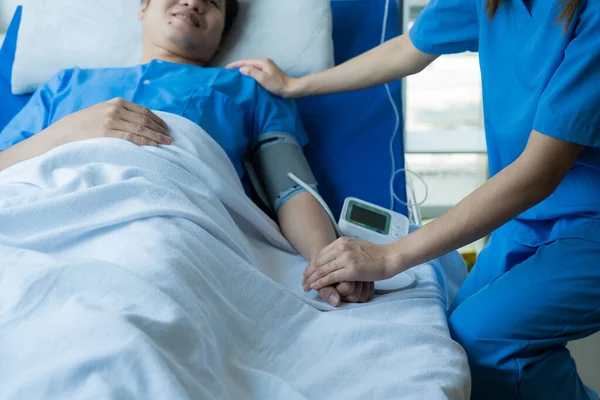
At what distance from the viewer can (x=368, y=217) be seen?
1654 mm

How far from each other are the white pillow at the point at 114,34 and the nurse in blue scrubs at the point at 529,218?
0.59 meters

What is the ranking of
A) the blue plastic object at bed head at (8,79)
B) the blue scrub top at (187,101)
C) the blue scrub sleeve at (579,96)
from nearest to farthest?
the blue scrub sleeve at (579,96), the blue scrub top at (187,101), the blue plastic object at bed head at (8,79)

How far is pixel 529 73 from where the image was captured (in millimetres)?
1287

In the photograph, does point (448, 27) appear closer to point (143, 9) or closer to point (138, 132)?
point (138, 132)

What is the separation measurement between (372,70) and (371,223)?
366 mm

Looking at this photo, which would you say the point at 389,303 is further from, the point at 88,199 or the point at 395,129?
the point at 395,129

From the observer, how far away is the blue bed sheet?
76.2 inches

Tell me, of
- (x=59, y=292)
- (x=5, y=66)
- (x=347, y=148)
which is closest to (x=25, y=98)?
(x=5, y=66)

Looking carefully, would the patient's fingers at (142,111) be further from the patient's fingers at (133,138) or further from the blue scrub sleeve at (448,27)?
the blue scrub sleeve at (448,27)

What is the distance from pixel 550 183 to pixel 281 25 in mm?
1055

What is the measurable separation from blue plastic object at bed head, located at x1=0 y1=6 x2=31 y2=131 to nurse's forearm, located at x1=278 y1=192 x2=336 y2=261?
95 centimetres

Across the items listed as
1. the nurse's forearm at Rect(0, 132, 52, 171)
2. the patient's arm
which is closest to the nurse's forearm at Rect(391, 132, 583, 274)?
the patient's arm

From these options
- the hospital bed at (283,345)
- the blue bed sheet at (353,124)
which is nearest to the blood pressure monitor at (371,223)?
the hospital bed at (283,345)

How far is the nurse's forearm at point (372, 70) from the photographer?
1.63 m
